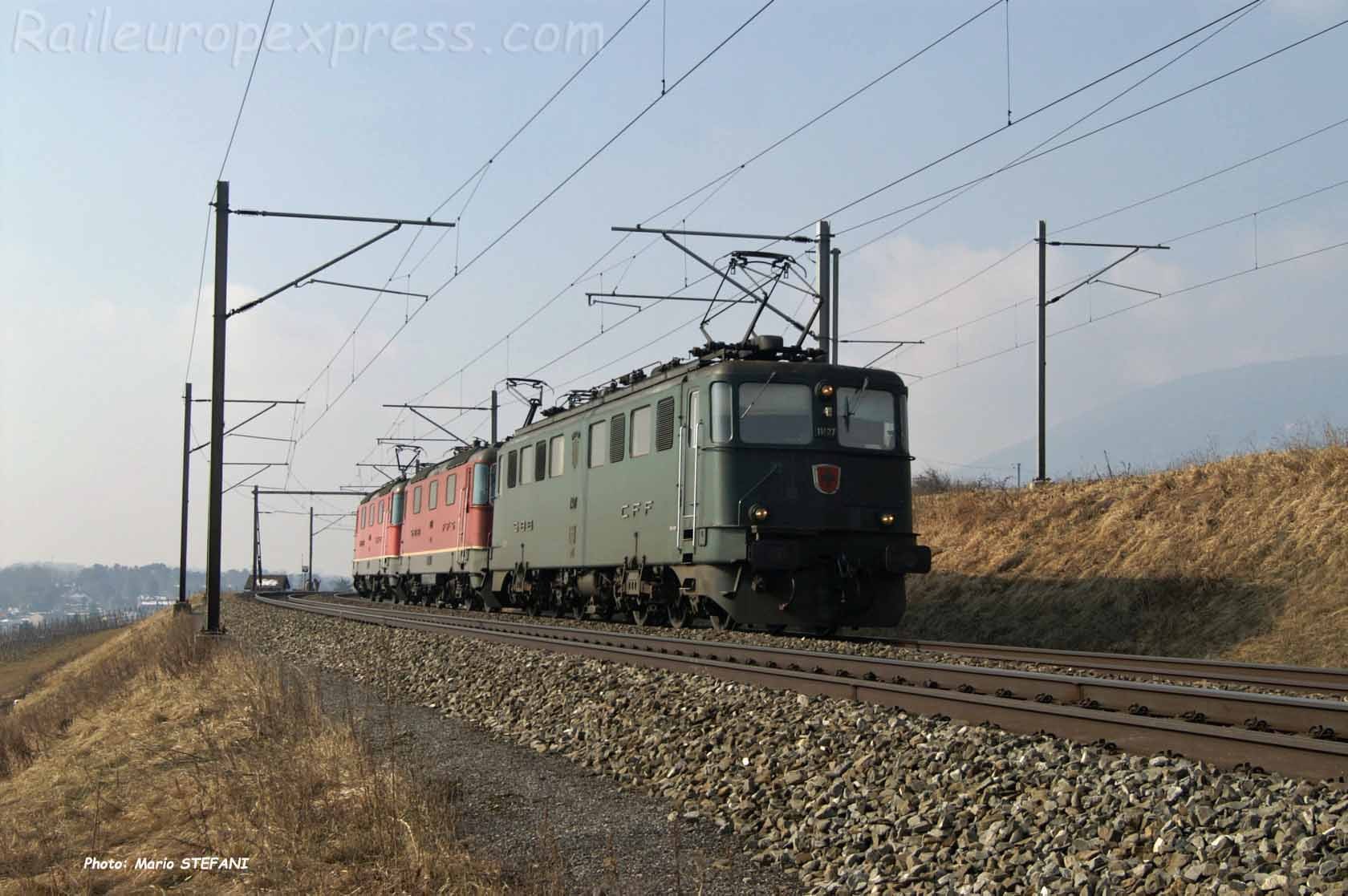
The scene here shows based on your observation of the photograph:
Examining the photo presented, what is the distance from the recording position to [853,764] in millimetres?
6828

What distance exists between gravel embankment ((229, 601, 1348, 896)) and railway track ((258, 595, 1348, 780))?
0.18 m

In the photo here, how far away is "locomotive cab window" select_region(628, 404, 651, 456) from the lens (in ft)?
57.8

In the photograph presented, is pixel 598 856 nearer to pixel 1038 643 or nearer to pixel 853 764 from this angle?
pixel 853 764

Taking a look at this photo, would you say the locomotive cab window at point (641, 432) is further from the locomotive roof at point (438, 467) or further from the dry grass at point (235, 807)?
the locomotive roof at point (438, 467)

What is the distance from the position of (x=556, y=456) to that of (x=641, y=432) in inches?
169

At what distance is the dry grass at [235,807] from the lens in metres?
6.35

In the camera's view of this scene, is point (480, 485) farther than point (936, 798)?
Yes

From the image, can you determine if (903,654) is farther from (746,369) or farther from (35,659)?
(35,659)

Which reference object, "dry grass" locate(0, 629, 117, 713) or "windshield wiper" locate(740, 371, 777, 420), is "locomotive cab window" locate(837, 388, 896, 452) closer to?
"windshield wiper" locate(740, 371, 777, 420)

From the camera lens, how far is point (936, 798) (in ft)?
20.0

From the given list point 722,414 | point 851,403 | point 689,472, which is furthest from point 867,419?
point 689,472

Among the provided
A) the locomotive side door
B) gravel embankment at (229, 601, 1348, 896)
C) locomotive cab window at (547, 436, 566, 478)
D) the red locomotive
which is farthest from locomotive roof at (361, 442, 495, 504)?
gravel embankment at (229, 601, 1348, 896)

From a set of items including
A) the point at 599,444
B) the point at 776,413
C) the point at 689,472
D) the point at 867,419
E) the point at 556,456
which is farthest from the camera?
the point at 556,456

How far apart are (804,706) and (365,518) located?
129ft
